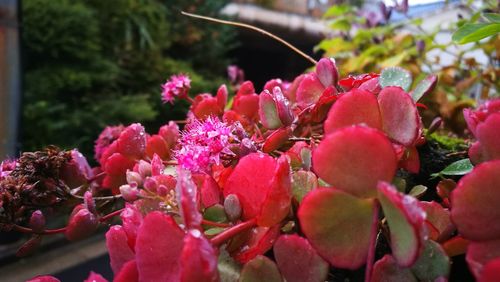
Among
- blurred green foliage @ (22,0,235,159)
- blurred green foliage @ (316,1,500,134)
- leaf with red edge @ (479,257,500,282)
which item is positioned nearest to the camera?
leaf with red edge @ (479,257,500,282)

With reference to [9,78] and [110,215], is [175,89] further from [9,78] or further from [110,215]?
[9,78]

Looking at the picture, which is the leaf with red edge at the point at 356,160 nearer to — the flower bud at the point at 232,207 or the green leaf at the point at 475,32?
the flower bud at the point at 232,207

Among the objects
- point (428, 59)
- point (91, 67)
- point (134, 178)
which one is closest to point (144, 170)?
point (134, 178)

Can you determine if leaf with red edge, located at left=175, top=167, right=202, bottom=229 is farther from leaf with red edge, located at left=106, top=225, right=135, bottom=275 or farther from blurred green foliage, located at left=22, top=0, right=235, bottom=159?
blurred green foliage, located at left=22, top=0, right=235, bottom=159

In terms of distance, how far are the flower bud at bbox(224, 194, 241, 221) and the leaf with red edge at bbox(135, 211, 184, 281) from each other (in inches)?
1.5

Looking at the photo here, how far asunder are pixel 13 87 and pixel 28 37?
108cm

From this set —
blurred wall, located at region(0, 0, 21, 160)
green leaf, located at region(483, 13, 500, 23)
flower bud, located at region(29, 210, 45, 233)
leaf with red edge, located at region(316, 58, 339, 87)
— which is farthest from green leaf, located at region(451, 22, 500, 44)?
blurred wall, located at region(0, 0, 21, 160)

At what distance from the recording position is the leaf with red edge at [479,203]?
0.18 metres

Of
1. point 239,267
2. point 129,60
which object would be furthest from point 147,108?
point 239,267

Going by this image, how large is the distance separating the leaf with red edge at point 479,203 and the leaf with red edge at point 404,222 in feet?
0.09

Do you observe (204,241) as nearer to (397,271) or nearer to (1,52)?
(397,271)

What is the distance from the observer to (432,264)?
0.21m

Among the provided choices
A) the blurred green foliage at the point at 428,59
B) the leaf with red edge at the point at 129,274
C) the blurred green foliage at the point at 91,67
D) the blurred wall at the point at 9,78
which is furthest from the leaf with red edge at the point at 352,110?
the blurred green foliage at the point at 91,67

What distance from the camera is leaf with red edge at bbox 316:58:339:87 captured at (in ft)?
1.11
